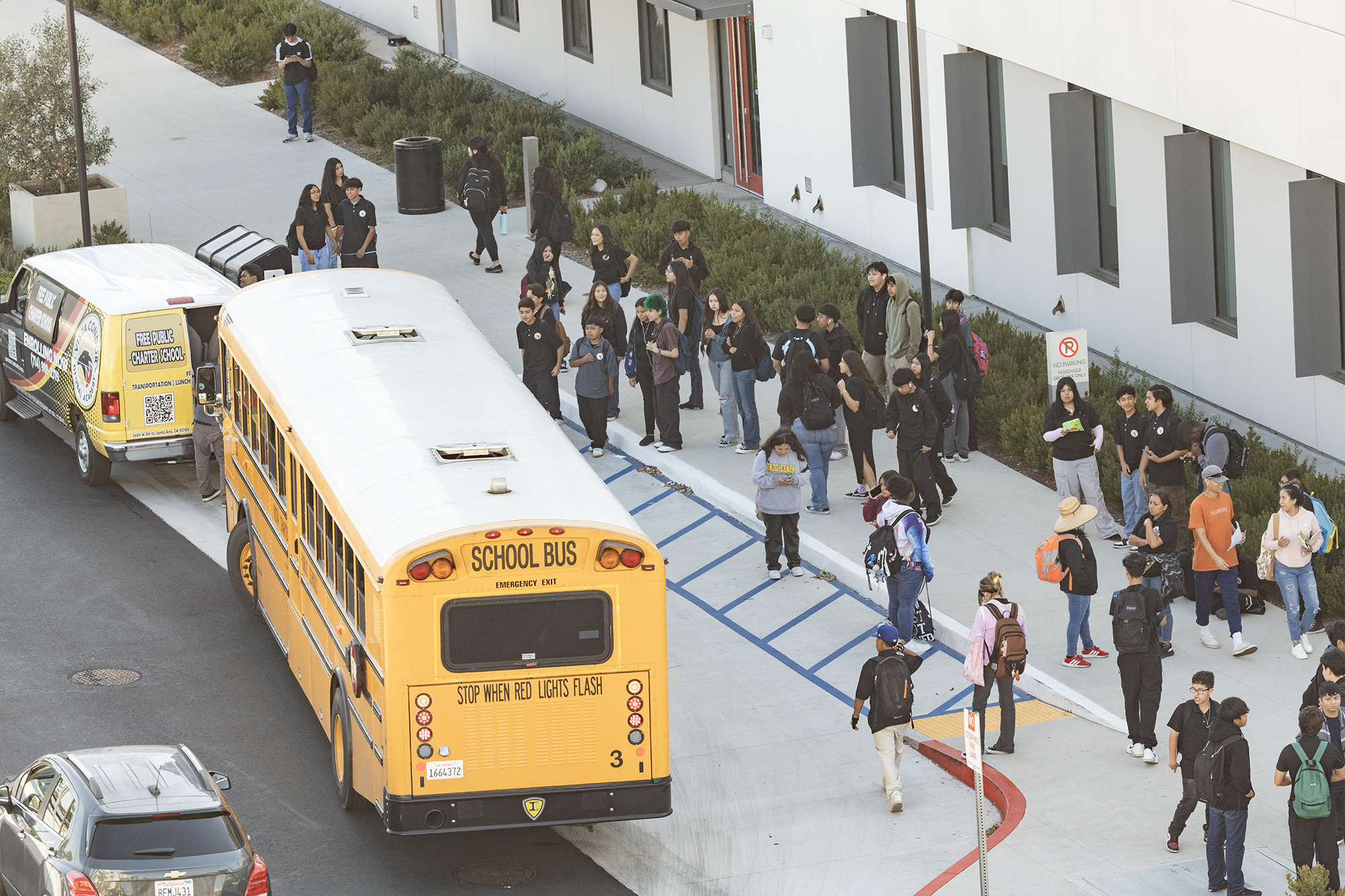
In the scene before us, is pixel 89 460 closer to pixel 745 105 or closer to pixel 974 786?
pixel 974 786

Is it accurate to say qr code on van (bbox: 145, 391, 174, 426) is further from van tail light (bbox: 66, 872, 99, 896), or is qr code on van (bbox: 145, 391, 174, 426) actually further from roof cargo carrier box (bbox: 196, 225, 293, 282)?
van tail light (bbox: 66, 872, 99, 896)

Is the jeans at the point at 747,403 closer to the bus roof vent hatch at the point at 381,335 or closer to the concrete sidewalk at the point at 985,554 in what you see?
the concrete sidewalk at the point at 985,554

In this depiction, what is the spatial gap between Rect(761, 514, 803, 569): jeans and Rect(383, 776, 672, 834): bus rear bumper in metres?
5.32

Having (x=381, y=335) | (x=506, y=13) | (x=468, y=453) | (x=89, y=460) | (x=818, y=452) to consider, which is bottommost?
(x=89, y=460)

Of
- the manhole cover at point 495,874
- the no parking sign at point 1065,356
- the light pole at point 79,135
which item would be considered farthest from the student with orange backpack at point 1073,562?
the light pole at point 79,135

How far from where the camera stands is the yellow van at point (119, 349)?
66.1 ft

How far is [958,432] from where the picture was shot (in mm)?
20672

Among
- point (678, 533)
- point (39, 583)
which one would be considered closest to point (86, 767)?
point (39, 583)

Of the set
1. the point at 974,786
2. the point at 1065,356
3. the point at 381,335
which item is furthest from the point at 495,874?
the point at 1065,356

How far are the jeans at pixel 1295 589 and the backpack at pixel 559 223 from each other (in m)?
11.9

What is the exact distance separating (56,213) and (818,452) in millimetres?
15236

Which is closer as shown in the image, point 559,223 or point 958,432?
point 958,432

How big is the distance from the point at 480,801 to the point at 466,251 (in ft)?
55.9

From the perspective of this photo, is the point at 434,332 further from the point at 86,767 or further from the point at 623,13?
the point at 623,13
